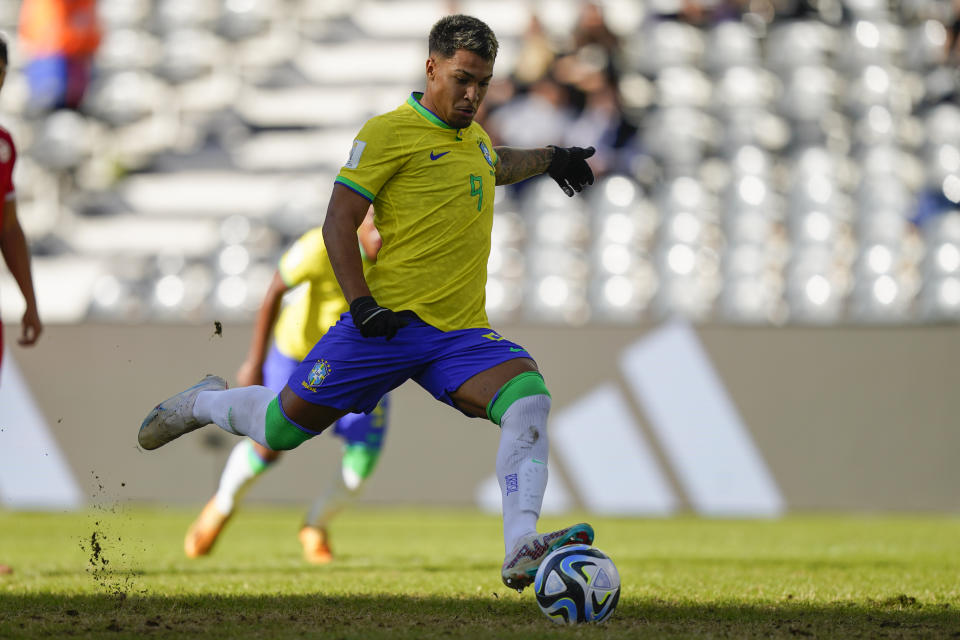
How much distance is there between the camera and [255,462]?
23.2 ft

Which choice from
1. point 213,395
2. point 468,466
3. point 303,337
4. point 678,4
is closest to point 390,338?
point 213,395

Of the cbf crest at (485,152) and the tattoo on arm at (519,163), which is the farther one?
the tattoo on arm at (519,163)

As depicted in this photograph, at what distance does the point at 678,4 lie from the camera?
16.0 meters

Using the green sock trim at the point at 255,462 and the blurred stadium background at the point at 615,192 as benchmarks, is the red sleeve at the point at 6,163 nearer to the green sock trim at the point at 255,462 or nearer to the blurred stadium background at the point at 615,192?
the green sock trim at the point at 255,462

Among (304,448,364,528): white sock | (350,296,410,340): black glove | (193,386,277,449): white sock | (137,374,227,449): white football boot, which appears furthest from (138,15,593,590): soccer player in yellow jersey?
(304,448,364,528): white sock

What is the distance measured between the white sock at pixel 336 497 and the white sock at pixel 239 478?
42 centimetres

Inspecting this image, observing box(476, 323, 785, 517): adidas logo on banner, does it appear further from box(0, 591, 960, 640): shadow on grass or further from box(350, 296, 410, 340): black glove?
box(350, 296, 410, 340): black glove

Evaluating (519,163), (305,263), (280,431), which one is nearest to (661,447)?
(305,263)

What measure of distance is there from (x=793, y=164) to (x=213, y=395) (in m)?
10.9

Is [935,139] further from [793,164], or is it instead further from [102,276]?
[102,276]

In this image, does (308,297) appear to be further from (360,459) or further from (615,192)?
(615,192)

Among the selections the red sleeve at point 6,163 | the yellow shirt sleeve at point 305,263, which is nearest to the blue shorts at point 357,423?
the yellow shirt sleeve at point 305,263

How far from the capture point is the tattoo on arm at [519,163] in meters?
5.05

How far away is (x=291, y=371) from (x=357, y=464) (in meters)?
0.69
